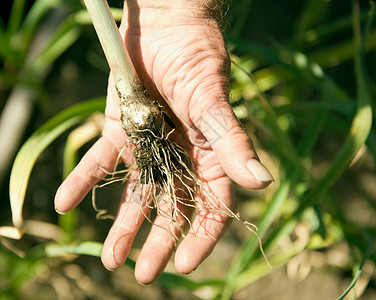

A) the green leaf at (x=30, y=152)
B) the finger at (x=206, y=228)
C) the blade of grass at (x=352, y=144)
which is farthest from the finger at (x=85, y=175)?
the blade of grass at (x=352, y=144)

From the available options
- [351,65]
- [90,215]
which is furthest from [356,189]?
[90,215]

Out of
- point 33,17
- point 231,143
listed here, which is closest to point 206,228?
point 231,143

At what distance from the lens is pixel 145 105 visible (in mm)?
806

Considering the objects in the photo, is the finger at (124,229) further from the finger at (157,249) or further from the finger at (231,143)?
the finger at (231,143)

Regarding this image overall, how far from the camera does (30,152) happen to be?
3.02 feet

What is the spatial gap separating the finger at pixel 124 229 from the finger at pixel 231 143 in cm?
→ 25

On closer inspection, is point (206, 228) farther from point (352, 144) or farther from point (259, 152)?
point (259, 152)

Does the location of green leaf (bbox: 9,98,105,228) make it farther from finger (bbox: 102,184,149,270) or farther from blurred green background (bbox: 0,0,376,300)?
finger (bbox: 102,184,149,270)

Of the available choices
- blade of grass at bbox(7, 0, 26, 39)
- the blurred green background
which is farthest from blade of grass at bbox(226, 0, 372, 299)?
blade of grass at bbox(7, 0, 26, 39)

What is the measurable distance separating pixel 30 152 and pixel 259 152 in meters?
0.87

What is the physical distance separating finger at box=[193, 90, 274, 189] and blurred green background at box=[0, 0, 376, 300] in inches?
10.4

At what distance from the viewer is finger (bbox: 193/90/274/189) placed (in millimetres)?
622

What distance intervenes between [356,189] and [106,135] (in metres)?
1.03

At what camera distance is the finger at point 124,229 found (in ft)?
2.52
